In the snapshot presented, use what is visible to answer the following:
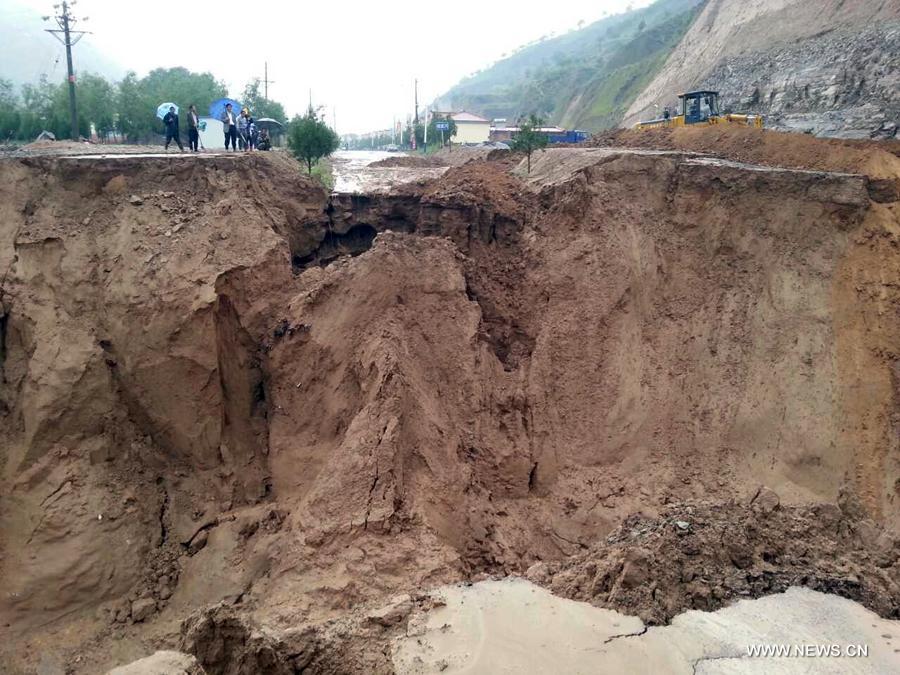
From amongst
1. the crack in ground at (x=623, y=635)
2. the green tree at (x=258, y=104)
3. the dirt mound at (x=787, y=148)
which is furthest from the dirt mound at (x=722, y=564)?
the green tree at (x=258, y=104)

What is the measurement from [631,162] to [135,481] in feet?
32.9

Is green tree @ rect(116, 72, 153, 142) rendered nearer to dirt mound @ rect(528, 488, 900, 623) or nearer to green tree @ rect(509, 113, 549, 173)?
green tree @ rect(509, 113, 549, 173)

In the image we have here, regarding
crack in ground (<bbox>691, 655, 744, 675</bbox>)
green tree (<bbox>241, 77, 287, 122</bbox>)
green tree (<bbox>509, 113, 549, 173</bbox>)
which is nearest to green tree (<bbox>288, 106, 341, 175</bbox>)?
green tree (<bbox>509, 113, 549, 173</bbox>)

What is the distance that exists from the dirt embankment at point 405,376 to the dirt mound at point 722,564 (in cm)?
156

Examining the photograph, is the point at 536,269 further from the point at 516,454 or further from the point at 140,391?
the point at 140,391

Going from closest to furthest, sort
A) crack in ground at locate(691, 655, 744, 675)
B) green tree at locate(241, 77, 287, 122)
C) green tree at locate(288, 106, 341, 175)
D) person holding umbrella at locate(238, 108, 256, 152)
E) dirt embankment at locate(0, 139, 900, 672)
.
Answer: crack in ground at locate(691, 655, 744, 675)
dirt embankment at locate(0, 139, 900, 672)
person holding umbrella at locate(238, 108, 256, 152)
green tree at locate(288, 106, 341, 175)
green tree at locate(241, 77, 287, 122)

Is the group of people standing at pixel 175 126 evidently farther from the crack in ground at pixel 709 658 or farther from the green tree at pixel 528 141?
the crack in ground at pixel 709 658

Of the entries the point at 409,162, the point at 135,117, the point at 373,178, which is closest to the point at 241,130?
the point at 373,178

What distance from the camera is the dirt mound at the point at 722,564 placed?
21.9ft

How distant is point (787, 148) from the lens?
1385 centimetres

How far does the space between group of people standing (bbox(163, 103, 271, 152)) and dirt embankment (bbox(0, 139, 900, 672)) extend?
2623mm

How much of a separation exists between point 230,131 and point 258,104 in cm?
2977

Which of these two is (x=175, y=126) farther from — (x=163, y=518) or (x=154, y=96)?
(x=154, y=96)

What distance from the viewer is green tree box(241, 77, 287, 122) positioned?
42406 millimetres
